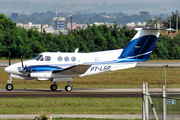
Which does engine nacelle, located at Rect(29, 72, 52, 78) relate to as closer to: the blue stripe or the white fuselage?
the white fuselage

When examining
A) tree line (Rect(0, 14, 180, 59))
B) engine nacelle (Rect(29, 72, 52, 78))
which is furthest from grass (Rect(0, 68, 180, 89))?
tree line (Rect(0, 14, 180, 59))

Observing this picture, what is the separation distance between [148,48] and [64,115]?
43.7 feet

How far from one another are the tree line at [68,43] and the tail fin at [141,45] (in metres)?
34.9

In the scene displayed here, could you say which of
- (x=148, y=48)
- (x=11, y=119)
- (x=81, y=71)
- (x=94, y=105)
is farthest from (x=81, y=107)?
(x=148, y=48)

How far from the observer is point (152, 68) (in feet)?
149

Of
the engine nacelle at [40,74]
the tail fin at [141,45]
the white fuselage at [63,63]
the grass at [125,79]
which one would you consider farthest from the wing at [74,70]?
the grass at [125,79]

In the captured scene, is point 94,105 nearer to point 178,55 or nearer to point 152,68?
point 152,68

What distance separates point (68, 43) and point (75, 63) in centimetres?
3734

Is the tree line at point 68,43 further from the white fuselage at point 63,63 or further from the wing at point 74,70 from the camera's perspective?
the wing at point 74,70

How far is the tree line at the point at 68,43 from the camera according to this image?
2361 inches

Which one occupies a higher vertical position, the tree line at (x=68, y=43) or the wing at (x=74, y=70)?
the tree line at (x=68, y=43)

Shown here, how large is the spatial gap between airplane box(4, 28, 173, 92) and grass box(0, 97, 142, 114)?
4.34 meters

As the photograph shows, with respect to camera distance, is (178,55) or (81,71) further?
(178,55)

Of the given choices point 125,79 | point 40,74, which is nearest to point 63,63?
point 40,74
